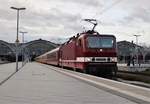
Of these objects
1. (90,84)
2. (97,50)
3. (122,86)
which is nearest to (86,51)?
(97,50)

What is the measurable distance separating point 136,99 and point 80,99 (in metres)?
2.16

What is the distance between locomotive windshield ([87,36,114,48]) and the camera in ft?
102

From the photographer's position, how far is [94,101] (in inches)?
567

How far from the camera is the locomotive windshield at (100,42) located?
31.1 metres

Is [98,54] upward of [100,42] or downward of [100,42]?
downward

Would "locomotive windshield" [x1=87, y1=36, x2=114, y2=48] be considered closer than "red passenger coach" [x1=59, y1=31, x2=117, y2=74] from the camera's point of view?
No

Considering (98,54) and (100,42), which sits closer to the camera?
(98,54)

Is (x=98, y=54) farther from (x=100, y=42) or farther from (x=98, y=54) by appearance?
(x=100, y=42)

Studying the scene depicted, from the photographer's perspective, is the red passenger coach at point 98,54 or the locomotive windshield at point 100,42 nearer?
the red passenger coach at point 98,54

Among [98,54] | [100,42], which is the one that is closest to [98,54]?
[98,54]

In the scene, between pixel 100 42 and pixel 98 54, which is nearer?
pixel 98 54

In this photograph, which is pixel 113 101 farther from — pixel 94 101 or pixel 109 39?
pixel 109 39

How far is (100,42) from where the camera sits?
3116cm

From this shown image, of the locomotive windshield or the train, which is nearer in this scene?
the train
